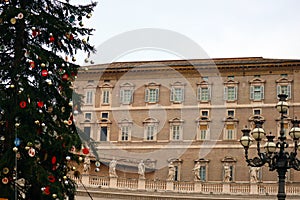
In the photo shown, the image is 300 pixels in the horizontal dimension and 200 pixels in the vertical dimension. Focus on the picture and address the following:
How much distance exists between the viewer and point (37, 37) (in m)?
16.9

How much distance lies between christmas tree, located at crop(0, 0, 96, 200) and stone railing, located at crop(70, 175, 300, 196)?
2346 cm

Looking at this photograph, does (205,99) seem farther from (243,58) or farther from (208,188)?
(208,188)

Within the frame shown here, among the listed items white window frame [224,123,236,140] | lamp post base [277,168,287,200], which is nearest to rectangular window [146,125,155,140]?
white window frame [224,123,236,140]

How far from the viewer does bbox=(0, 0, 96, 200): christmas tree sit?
51.6ft

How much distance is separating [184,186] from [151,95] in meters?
12.8

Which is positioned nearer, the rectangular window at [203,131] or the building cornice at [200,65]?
the building cornice at [200,65]

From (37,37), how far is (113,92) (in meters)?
36.8

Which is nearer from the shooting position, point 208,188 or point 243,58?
point 208,188

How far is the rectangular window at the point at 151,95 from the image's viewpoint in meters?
52.8

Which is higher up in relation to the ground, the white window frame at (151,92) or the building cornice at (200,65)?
the building cornice at (200,65)

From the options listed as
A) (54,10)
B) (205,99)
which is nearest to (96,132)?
(205,99)

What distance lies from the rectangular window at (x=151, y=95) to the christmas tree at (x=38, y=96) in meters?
35.4

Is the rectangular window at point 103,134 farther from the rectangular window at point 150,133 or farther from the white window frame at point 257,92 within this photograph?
the white window frame at point 257,92

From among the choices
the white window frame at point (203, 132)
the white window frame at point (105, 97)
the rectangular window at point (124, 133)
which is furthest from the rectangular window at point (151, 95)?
the white window frame at point (203, 132)
